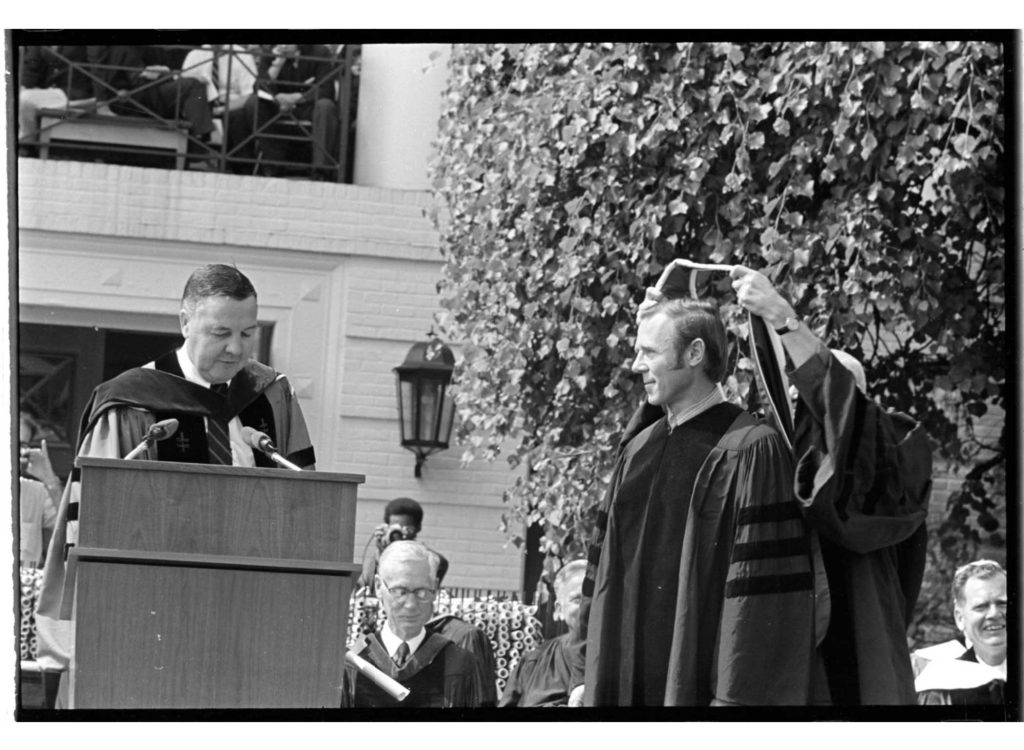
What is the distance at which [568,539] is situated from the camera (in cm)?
680

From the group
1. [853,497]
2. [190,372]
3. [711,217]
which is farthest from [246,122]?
[853,497]

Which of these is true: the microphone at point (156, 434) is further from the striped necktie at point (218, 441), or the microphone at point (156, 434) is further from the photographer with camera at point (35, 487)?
the photographer with camera at point (35, 487)

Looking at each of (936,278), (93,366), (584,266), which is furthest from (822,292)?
(93,366)

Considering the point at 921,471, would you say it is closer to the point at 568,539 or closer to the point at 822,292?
the point at 822,292

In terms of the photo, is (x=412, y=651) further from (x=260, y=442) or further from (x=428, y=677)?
(x=260, y=442)

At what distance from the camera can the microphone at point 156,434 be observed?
4.22 m

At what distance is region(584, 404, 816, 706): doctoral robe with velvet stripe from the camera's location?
400cm

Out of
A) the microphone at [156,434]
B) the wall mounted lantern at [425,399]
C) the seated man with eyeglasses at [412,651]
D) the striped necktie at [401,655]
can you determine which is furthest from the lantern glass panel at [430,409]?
the microphone at [156,434]

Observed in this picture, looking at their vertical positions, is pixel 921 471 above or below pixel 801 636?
above

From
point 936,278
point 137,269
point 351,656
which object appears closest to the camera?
point 351,656

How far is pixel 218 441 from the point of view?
4449 mm

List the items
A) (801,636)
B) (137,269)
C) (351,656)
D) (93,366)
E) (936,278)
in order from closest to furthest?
1. (801,636)
2. (351,656)
3. (93,366)
4. (936,278)
5. (137,269)

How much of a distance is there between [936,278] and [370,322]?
7.27 feet

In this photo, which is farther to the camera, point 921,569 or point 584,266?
point 584,266
